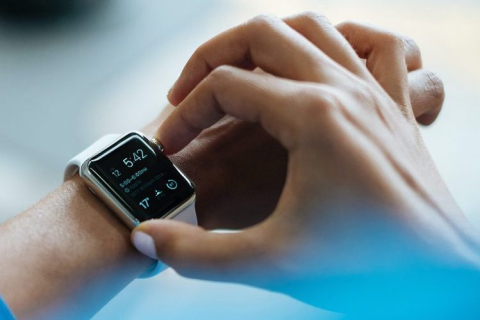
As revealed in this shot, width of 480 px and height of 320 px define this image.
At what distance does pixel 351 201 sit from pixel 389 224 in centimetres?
5

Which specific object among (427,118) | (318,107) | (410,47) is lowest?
(427,118)

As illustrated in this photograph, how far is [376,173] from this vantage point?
0.60 metres

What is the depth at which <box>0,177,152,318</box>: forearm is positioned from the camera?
68 cm

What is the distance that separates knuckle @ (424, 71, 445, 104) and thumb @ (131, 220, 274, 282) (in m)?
0.50

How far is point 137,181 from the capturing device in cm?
74

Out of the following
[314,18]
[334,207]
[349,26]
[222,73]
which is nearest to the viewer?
[334,207]

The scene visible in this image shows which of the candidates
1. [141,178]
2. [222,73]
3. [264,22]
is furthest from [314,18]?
[141,178]

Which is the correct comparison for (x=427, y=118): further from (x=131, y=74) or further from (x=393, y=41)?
(x=131, y=74)

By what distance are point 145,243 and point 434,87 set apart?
1.81ft

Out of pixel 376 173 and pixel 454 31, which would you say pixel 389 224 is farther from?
pixel 454 31

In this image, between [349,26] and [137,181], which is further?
[349,26]

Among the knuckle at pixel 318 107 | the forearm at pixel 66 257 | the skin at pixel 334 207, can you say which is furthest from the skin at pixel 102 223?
the knuckle at pixel 318 107

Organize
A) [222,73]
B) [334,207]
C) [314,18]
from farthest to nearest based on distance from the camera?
[314,18]
[222,73]
[334,207]

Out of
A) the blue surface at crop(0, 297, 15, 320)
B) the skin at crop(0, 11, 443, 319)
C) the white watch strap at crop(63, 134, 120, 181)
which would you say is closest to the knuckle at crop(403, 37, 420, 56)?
the skin at crop(0, 11, 443, 319)
